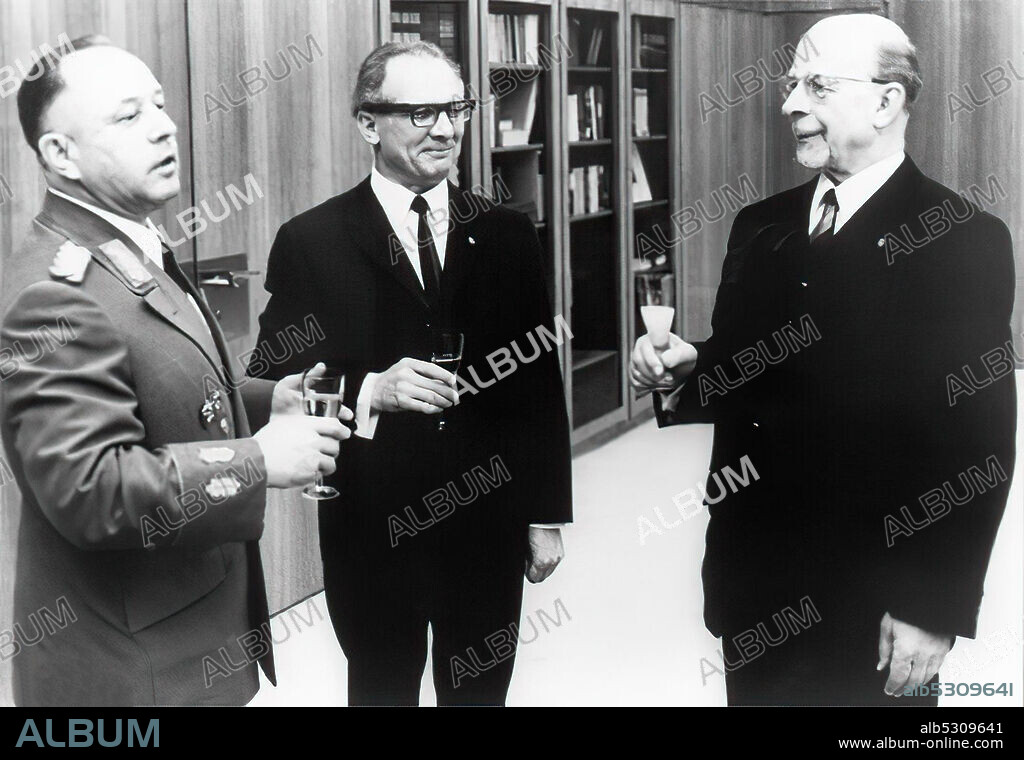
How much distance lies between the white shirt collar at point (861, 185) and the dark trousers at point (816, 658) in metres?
0.85

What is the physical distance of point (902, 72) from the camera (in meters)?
2.48

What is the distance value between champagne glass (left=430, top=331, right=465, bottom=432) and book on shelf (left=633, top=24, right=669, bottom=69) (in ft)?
5.76

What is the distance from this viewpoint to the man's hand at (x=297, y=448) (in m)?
2.09

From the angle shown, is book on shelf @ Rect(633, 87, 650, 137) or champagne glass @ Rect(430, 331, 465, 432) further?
book on shelf @ Rect(633, 87, 650, 137)

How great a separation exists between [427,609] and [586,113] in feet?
9.27

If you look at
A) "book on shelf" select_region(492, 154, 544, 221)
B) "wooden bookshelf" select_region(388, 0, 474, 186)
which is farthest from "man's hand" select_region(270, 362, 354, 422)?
"book on shelf" select_region(492, 154, 544, 221)

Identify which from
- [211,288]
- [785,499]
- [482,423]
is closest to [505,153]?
[211,288]

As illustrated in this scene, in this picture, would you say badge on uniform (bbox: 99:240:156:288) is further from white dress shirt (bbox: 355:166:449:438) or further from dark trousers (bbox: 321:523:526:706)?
dark trousers (bbox: 321:523:526:706)

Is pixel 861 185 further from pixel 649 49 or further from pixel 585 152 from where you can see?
pixel 585 152

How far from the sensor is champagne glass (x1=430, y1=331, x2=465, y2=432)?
2557mm

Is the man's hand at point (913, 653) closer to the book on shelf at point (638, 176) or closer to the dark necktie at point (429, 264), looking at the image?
the dark necktie at point (429, 264)

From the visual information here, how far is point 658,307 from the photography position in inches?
95.7
